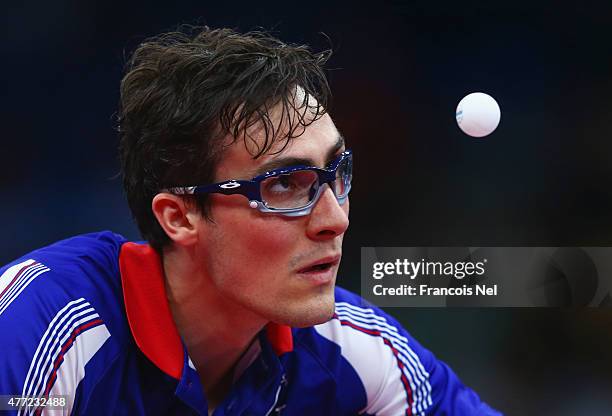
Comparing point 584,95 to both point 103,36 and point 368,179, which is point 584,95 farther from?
point 103,36

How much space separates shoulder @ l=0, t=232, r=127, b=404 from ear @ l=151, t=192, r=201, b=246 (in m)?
0.23

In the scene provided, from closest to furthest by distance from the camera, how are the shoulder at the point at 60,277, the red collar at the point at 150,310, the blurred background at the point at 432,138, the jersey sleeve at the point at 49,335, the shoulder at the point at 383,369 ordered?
the jersey sleeve at the point at 49,335 → the shoulder at the point at 60,277 → the red collar at the point at 150,310 → the shoulder at the point at 383,369 → the blurred background at the point at 432,138

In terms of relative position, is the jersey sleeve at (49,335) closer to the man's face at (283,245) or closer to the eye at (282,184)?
the man's face at (283,245)

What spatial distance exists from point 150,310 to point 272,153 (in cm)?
60

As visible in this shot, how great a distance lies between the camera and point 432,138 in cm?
499

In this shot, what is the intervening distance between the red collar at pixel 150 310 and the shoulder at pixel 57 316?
4 centimetres

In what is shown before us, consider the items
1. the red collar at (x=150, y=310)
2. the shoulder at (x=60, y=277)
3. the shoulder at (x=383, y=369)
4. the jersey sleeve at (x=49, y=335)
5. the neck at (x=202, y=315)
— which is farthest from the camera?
the shoulder at (x=383, y=369)

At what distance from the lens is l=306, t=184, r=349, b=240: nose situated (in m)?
2.32

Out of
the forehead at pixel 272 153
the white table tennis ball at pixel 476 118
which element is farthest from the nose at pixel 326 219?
the white table tennis ball at pixel 476 118

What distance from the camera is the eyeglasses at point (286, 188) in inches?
91.0

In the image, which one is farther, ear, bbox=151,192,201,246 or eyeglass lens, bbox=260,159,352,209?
ear, bbox=151,192,201,246

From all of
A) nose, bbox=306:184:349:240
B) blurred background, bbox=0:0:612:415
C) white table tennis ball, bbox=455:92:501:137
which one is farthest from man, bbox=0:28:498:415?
blurred background, bbox=0:0:612:415

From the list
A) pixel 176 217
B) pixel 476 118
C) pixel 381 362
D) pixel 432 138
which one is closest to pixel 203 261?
pixel 176 217

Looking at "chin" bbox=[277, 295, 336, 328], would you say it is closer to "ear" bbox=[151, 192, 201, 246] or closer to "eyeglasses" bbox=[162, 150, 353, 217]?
"eyeglasses" bbox=[162, 150, 353, 217]
